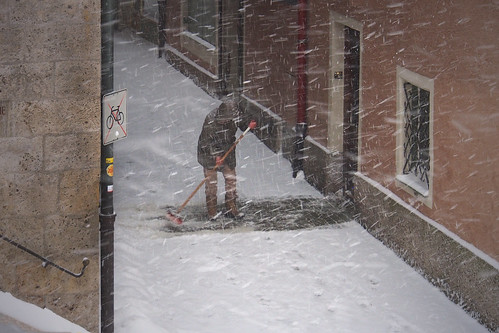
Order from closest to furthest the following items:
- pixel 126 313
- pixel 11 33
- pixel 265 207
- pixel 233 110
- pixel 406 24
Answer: pixel 11 33 < pixel 126 313 < pixel 406 24 < pixel 233 110 < pixel 265 207

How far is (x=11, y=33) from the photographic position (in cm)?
721

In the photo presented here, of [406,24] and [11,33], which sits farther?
[406,24]

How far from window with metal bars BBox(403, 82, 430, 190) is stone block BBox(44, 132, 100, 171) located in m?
4.13

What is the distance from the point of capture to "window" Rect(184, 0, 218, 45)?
19.4 meters

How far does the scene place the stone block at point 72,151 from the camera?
7461 mm

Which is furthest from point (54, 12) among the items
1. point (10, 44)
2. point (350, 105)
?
point (350, 105)

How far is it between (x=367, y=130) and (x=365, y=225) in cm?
126

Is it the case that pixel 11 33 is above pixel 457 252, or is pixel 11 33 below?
above

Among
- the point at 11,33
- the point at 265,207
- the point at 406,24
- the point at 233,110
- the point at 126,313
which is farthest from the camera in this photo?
the point at 265,207

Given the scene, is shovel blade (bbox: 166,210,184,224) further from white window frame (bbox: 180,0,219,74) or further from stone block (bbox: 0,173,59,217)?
white window frame (bbox: 180,0,219,74)

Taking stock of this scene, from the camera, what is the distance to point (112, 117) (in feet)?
24.3

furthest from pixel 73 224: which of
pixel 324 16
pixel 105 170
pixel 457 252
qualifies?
pixel 324 16

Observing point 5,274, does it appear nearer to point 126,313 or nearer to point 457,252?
point 126,313

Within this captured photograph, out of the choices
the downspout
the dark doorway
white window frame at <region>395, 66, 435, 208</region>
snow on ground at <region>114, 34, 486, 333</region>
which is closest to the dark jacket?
snow on ground at <region>114, 34, 486, 333</region>
